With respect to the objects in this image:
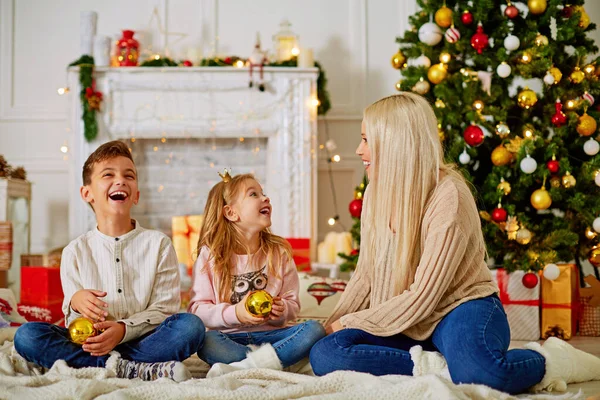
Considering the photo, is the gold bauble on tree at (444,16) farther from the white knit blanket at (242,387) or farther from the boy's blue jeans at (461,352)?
the white knit blanket at (242,387)

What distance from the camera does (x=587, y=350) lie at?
8.82ft

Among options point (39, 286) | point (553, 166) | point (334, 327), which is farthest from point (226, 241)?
point (553, 166)

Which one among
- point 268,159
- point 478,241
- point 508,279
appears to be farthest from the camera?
point 268,159

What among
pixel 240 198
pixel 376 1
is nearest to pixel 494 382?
pixel 240 198

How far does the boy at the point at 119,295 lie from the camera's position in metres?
1.91

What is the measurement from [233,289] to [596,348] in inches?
58.3

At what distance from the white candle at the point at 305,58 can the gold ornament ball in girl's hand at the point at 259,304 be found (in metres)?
2.50

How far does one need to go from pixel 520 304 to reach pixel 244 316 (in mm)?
1502

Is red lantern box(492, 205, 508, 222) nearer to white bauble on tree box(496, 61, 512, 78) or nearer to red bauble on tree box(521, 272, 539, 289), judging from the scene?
red bauble on tree box(521, 272, 539, 289)

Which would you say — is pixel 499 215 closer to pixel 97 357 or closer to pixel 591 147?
pixel 591 147

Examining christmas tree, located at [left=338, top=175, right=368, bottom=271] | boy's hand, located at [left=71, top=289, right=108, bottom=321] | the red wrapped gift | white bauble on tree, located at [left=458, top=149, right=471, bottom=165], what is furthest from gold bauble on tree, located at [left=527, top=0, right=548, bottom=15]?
the red wrapped gift

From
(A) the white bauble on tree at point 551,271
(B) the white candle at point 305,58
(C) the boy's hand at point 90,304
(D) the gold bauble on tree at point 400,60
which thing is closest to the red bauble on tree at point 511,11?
(D) the gold bauble on tree at point 400,60

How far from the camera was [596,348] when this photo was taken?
273 centimetres

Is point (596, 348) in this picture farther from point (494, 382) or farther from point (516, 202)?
point (494, 382)
